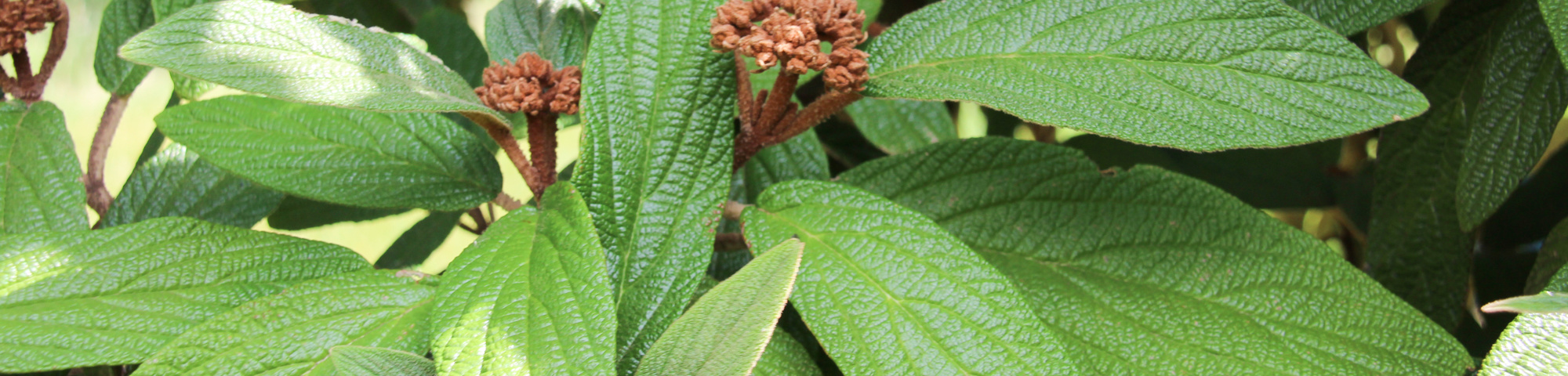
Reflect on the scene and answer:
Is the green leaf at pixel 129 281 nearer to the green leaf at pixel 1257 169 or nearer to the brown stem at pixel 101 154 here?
the brown stem at pixel 101 154

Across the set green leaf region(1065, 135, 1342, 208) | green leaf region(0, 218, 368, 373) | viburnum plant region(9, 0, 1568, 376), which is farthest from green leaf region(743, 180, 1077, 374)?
green leaf region(1065, 135, 1342, 208)

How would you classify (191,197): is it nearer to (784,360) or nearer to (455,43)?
(455,43)

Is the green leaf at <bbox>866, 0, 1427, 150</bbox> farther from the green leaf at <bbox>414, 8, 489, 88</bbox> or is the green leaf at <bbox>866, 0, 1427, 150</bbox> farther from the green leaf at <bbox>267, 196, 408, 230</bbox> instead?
the green leaf at <bbox>267, 196, 408, 230</bbox>

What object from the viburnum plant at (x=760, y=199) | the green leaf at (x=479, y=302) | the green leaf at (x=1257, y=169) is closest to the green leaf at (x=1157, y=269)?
the viburnum plant at (x=760, y=199)

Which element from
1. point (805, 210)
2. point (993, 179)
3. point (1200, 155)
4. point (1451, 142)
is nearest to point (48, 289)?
point (805, 210)

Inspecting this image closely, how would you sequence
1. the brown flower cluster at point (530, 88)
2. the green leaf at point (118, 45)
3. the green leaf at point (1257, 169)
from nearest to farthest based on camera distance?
1. the brown flower cluster at point (530, 88)
2. the green leaf at point (118, 45)
3. the green leaf at point (1257, 169)

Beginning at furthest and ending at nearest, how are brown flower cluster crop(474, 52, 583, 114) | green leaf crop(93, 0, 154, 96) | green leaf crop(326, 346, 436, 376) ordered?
green leaf crop(93, 0, 154, 96) → brown flower cluster crop(474, 52, 583, 114) → green leaf crop(326, 346, 436, 376)

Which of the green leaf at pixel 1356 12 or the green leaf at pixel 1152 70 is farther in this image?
the green leaf at pixel 1356 12
